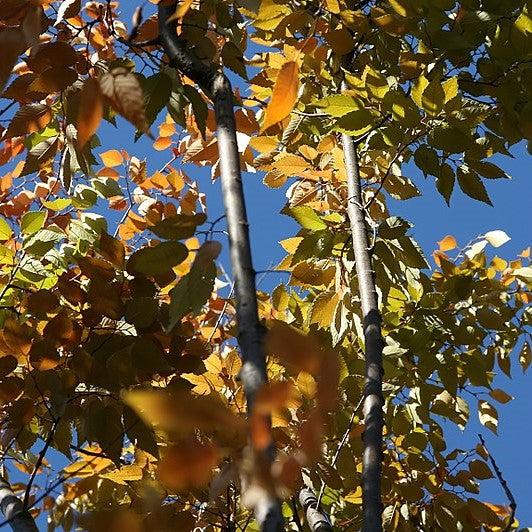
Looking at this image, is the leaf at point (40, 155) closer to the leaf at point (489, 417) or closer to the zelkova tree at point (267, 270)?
the zelkova tree at point (267, 270)

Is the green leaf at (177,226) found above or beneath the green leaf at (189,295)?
above

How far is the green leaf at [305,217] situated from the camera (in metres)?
2.01

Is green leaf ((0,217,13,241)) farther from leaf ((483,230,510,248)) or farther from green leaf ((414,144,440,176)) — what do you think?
leaf ((483,230,510,248))

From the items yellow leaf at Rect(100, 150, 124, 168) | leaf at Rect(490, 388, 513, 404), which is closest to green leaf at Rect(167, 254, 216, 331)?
yellow leaf at Rect(100, 150, 124, 168)

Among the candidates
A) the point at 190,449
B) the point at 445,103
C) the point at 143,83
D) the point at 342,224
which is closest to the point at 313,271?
the point at 342,224

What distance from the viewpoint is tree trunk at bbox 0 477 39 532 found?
163 cm

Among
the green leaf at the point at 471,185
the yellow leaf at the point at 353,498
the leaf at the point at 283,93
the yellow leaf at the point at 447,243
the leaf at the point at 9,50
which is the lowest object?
the yellow leaf at the point at 353,498

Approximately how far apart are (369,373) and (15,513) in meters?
0.84

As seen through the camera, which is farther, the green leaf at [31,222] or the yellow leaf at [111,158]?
the yellow leaf at [111,158]

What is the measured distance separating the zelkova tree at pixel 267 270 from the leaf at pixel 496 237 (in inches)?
0.5

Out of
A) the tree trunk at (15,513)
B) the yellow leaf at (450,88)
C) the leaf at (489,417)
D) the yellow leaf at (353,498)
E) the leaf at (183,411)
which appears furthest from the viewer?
the leaf at (489,417)

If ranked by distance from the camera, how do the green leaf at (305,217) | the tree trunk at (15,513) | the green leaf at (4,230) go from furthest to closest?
1. the green leaf at (4,230)
2. the green leaf at (305,217)
3. the tree trunk at (15,513)

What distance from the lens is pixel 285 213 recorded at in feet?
6.68

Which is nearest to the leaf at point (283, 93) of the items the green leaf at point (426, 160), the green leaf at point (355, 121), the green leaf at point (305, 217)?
the green leaf at point (355, 121)
